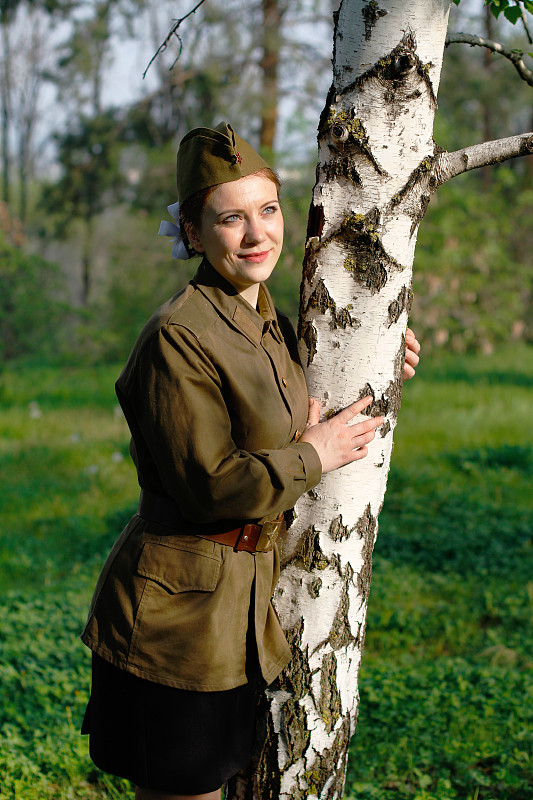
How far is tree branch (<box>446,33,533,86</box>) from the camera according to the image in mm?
2186

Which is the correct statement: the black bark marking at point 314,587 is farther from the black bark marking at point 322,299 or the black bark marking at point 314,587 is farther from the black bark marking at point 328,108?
the black bark marking at point 328,108

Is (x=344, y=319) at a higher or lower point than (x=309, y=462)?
higher

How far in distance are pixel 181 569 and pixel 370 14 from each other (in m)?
1.42

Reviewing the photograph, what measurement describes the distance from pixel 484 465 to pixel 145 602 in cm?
587

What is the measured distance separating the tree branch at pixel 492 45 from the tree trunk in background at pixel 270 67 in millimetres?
9348

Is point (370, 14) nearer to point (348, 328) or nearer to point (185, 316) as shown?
point (348, 328)

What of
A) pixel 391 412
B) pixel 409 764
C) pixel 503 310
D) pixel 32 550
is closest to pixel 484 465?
pixel 32 550

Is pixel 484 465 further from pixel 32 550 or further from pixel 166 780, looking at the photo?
pixel 166 780

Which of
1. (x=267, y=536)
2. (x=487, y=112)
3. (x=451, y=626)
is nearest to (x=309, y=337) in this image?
(x=267, y=536)

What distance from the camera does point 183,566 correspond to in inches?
72.7

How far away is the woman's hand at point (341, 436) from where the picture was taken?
192cm

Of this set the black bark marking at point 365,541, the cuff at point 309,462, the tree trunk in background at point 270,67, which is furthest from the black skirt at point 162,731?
the tree trunk in background at point 270,67

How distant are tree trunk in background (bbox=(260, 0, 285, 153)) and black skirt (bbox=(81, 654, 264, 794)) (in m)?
10.4

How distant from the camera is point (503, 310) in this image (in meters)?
14.9
